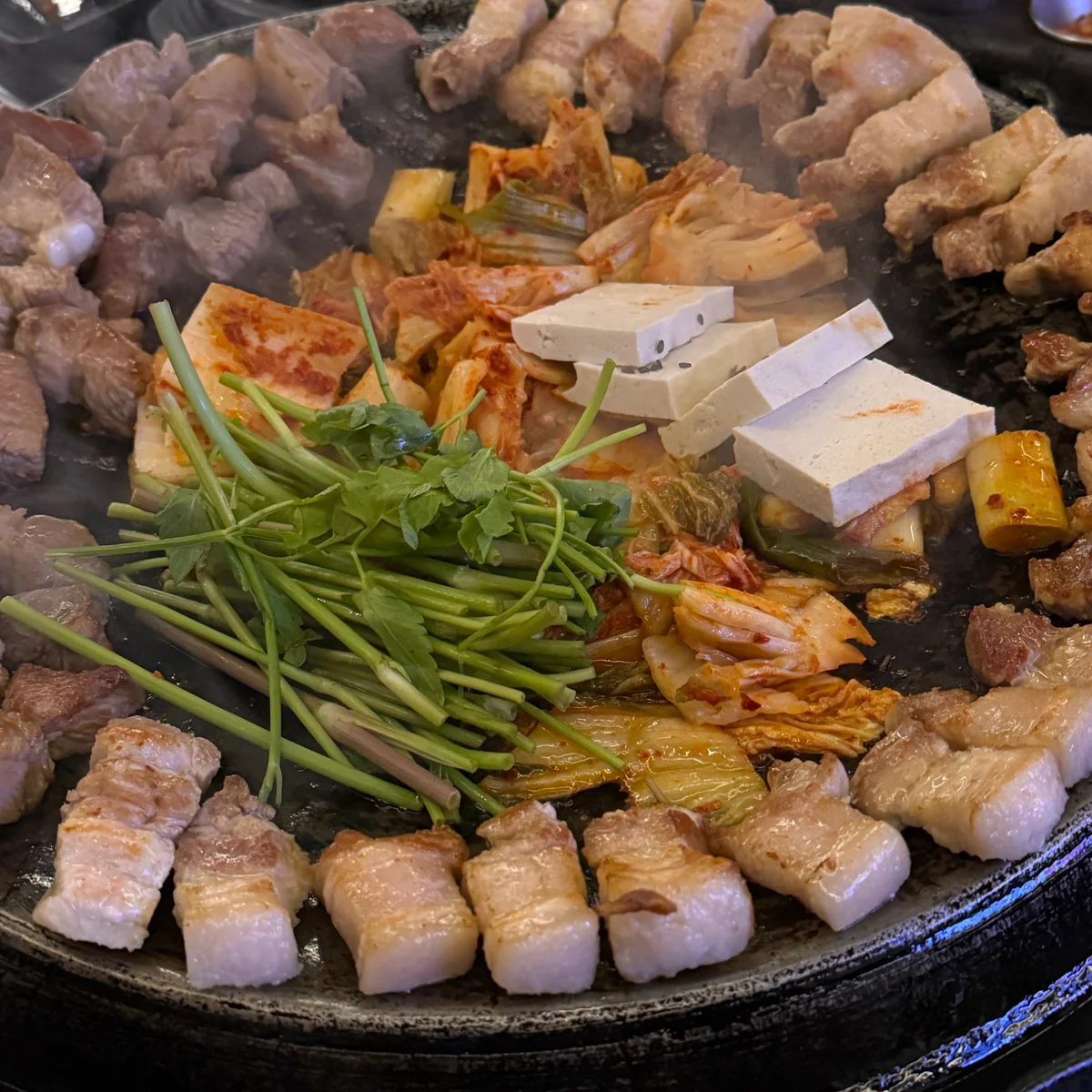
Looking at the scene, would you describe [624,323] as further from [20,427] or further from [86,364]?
[20,427]

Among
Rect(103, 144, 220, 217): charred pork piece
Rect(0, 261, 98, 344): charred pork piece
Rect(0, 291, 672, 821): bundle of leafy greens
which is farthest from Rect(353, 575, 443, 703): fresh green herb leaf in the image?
Rect(103, 144, 220, 217): charred pork piece

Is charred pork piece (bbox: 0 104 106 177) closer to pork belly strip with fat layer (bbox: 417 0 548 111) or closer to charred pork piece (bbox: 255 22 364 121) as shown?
charred pork piece (bbox: 255 22 364 121)

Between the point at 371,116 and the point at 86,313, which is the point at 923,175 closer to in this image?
the point at 371,116

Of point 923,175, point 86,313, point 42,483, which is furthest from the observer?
point 923,175

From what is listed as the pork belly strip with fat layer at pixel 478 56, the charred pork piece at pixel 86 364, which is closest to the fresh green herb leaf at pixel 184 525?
the charred pork piece at pixel 86 364

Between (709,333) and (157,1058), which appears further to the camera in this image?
(709,333)

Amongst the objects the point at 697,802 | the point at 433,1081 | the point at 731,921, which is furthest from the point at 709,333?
the point at 433,1081
